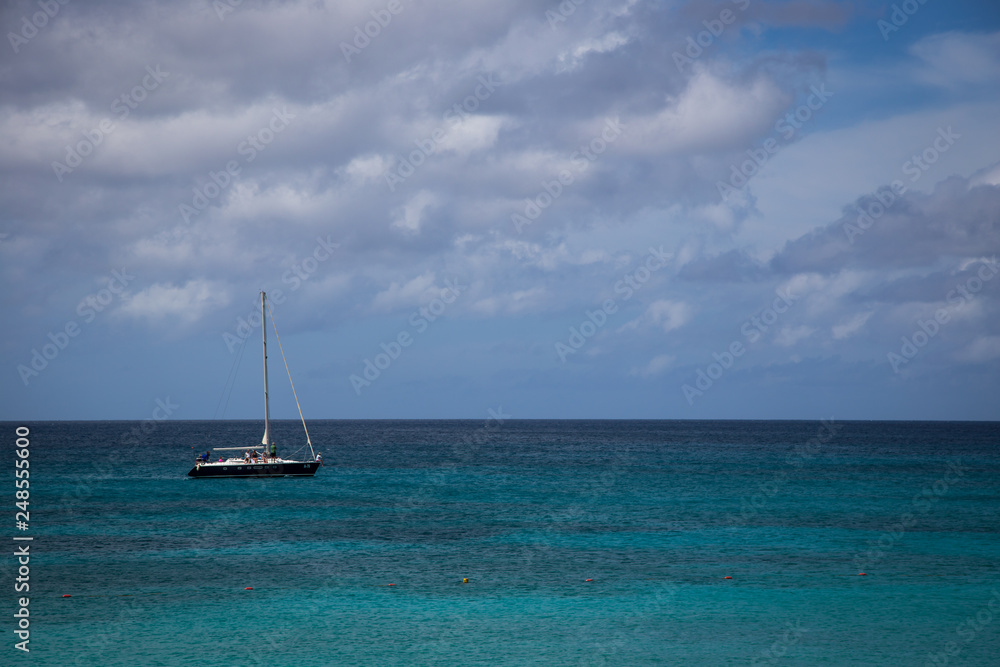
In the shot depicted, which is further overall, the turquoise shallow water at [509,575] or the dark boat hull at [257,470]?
the dark boat hull at [257,470]

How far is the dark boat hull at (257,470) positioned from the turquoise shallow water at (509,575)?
188 inches

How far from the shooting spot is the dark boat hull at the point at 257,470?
274 ft

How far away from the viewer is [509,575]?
39.2 m

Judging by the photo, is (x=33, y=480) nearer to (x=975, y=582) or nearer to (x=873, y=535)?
(x=873, y=535)

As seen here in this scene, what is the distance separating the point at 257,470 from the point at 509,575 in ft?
165

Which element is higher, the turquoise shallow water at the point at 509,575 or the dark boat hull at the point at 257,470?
the dark boat hull at the point at 257,470

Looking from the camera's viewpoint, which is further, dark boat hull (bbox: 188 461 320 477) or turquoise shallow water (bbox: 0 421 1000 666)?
dark boat hull (bbox: 188 461 320 477)

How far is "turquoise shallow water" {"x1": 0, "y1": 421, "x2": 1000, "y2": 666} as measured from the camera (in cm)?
2861

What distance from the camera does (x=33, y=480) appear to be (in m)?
83.5

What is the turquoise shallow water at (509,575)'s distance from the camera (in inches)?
1126

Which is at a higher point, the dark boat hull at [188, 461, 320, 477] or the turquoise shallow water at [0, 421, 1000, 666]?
the dark boat hull at [188, 461, 320, 477]

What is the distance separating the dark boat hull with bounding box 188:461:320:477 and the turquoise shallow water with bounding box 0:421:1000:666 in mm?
4780

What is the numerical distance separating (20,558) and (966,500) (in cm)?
6656

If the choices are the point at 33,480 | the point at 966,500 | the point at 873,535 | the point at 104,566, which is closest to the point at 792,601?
the point at 873,535
